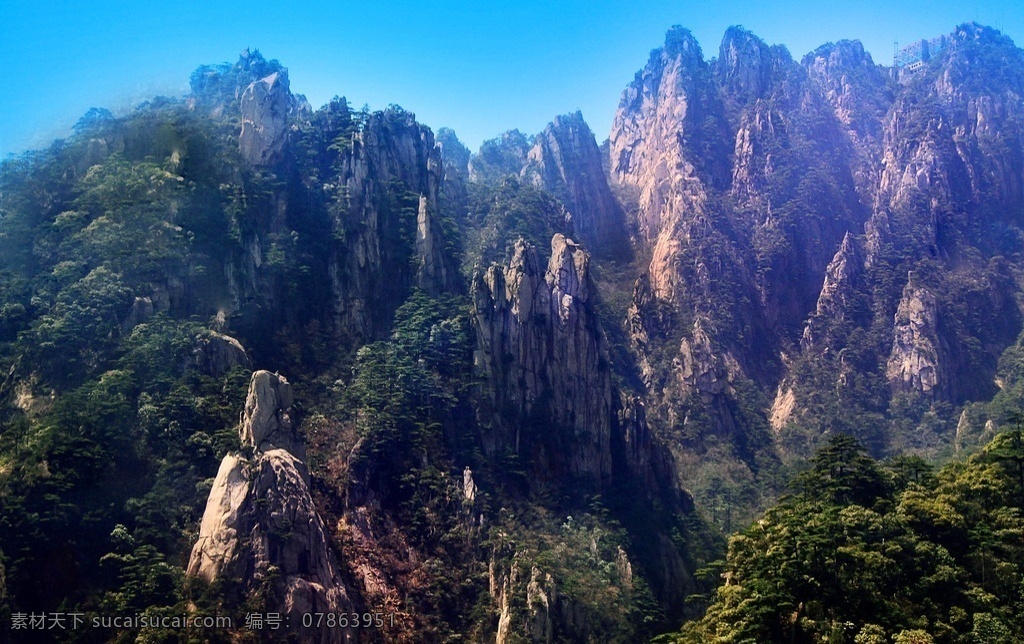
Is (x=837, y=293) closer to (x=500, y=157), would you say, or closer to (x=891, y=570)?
(x=500, y=157)

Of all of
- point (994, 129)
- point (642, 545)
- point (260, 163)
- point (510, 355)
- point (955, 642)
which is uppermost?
point (994, 129)

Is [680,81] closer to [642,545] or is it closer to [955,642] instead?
[642,545]

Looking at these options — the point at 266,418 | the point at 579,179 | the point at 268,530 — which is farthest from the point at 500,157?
the point at 268,530

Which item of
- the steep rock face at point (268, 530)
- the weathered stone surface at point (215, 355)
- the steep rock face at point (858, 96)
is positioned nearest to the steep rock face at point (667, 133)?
the steep rock face at point (858, 96)

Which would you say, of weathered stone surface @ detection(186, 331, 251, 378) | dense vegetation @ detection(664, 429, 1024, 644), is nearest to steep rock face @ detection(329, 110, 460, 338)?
weathered stone surface @ detection(186, 331, 251, 378)

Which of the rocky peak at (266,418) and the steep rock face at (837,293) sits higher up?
the steep rock face at (837,293)

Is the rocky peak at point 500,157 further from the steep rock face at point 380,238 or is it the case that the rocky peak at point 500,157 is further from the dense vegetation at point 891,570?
the dense vegetation at point 891,570

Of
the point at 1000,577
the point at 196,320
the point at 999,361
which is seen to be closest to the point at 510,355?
the point at 196,320
